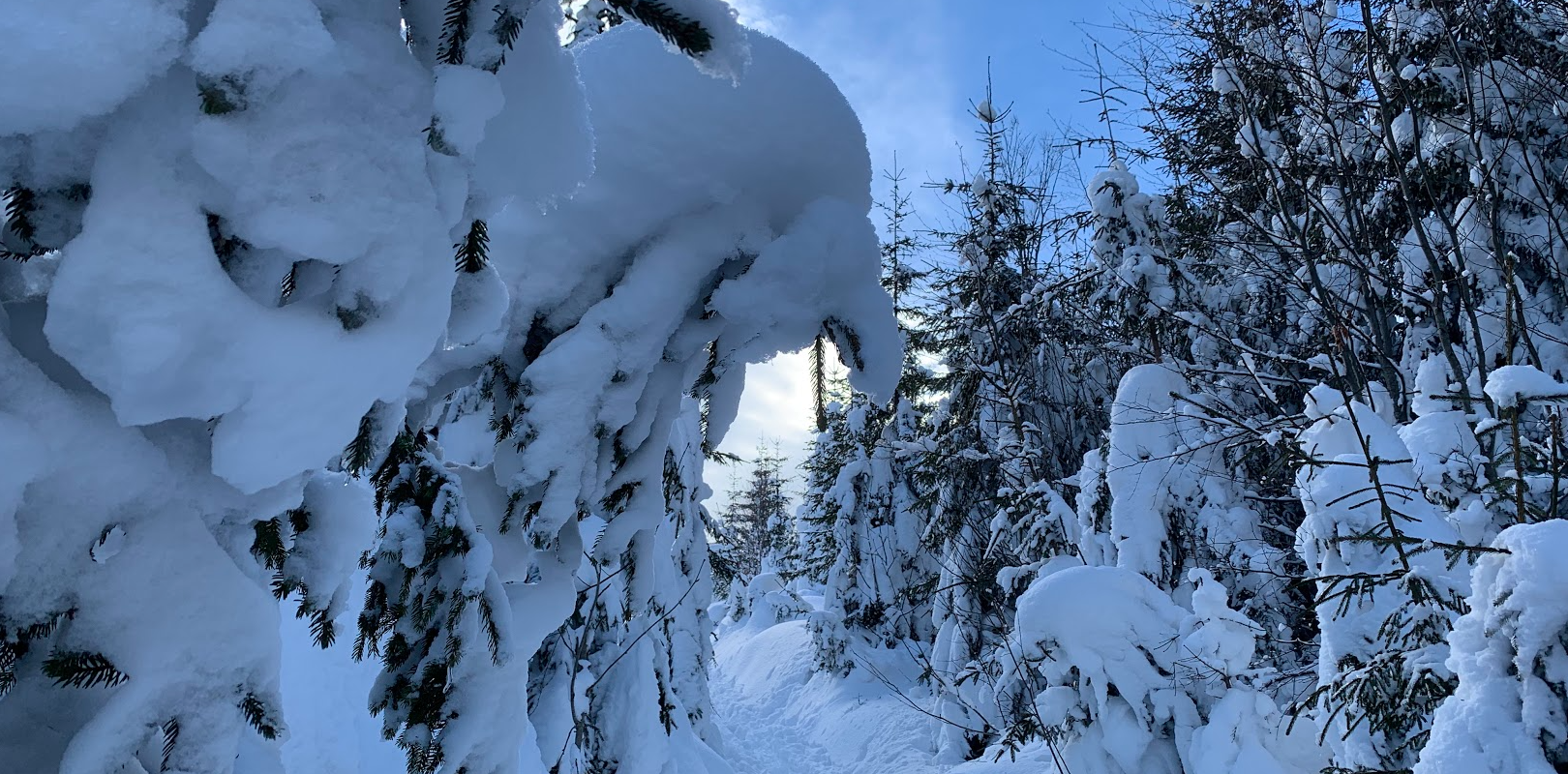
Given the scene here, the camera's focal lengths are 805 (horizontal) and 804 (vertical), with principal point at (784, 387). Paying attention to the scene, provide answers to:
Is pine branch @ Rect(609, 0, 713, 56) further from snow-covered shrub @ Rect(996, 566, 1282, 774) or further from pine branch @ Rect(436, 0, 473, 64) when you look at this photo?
snow-covered shrub @ Rect(996, 566, 1282, 774)

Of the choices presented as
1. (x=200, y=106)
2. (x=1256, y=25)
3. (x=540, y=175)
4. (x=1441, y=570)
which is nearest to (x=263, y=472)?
(x=200, y=106)

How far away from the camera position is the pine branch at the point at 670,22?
155 centimetres

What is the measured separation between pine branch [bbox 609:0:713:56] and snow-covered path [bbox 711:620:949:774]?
10538 mm

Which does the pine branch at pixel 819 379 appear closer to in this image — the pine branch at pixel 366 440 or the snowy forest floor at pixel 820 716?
the pine branch at pixel 366 440

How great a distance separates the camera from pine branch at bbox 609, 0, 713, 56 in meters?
1.55

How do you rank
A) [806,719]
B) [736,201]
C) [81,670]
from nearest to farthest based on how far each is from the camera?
[81,670] → [736,201] → [806,719]

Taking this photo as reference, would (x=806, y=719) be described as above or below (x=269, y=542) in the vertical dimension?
below

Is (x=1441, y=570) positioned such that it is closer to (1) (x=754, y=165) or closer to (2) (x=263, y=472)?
(1) (x=754, y=165)

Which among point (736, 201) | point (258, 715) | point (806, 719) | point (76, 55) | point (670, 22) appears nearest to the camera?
point (76, 55)

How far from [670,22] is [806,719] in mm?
15256

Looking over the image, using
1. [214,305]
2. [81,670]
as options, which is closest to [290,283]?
[214,305]

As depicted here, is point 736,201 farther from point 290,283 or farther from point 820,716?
point 820,716

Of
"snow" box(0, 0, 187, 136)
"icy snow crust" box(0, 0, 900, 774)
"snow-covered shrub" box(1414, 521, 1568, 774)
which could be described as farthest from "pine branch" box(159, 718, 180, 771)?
"snow-covered shrub" box(1414, 521, 1568, 774)

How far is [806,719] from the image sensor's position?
15.1 meters
